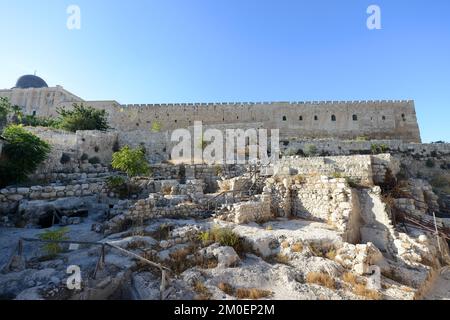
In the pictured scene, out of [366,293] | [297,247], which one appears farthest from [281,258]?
[366,293]

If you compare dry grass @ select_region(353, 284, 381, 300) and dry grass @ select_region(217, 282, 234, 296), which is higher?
dry grass @ select_region(217, 282, 234, 296)

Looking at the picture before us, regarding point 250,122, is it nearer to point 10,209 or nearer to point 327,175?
point 327,175

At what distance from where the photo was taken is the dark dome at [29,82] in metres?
42.9

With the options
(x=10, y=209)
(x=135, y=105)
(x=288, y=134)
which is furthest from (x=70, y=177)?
(x=288, y=134)

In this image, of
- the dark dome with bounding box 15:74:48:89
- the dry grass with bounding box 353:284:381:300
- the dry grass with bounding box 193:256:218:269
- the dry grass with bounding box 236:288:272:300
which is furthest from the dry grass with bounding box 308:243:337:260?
the dark dome with bounding box 15:74:48:89

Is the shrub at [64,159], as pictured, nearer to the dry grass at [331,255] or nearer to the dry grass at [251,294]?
the dry grass at [251,294]

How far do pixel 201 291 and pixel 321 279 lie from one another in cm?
279

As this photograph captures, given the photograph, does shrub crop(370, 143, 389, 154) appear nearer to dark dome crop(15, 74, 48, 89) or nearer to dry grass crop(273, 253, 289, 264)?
dry grass crop(273, 253, 289, 264)

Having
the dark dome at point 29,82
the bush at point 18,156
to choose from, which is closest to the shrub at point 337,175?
the bush at point 18,156

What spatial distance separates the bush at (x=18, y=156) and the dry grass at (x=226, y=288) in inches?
418

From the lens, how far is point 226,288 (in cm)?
589

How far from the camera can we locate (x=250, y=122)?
108 ft

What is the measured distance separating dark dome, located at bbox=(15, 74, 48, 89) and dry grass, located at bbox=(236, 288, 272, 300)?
158 feet

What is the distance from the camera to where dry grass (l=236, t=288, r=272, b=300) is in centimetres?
573
